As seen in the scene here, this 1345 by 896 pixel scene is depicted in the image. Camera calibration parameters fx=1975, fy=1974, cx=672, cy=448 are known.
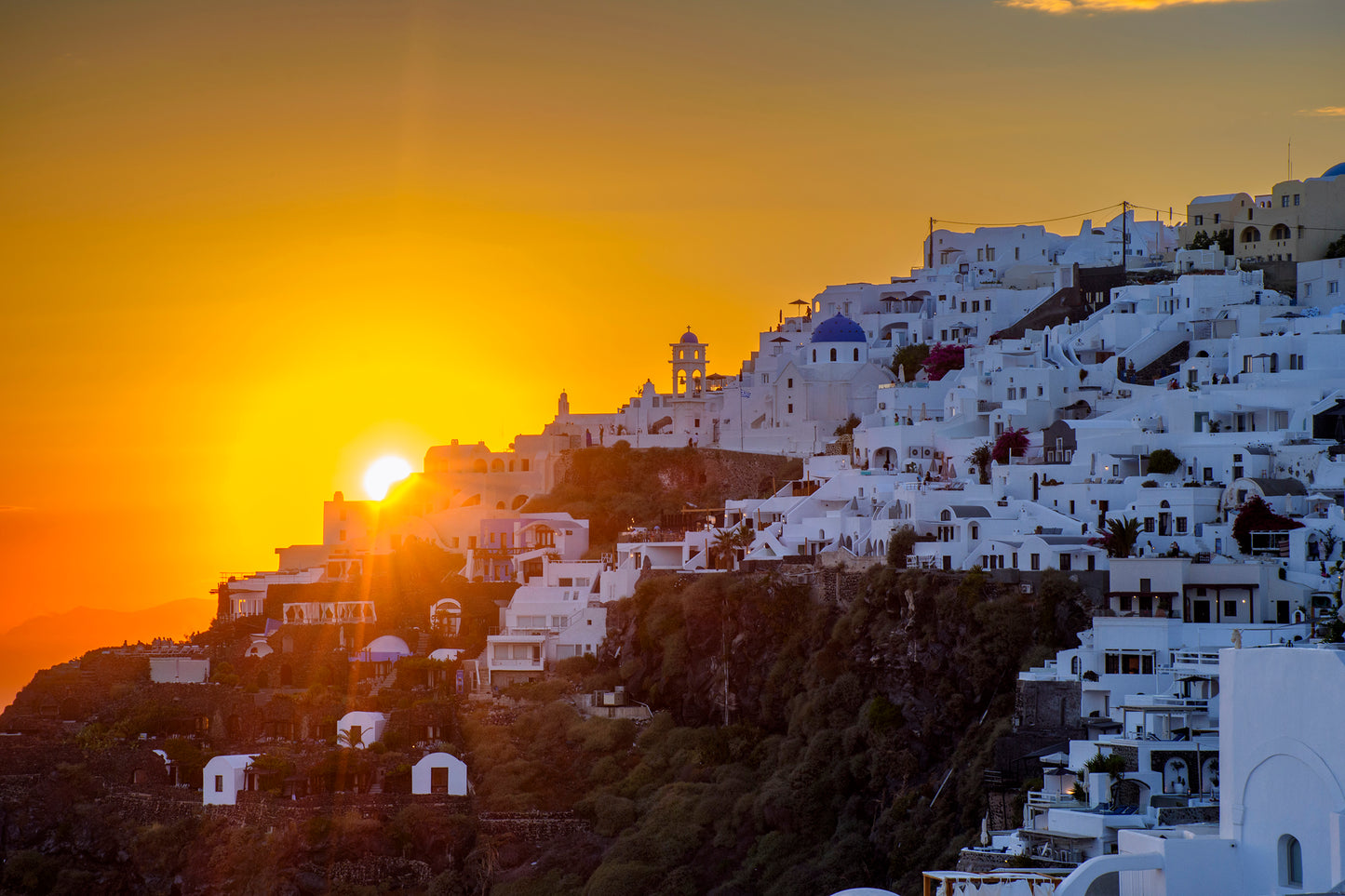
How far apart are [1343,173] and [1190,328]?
10870 millimetres

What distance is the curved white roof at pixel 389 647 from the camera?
66188 mm

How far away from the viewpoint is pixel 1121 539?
45.5 metres

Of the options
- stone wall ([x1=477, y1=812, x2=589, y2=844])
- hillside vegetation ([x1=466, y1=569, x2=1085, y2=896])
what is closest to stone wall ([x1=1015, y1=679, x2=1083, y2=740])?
hillside vegetation ([x1=466, y1=569, x2=1085, y2=896])

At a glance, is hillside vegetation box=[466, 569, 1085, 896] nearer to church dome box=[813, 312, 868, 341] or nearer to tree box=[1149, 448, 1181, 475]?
tree box=[1149, 448, 1181, 475]

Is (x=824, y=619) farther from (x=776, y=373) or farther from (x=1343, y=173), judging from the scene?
(x=1343, y=173)

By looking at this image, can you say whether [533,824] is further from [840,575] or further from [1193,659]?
[1193,659]

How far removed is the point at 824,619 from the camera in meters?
52.8

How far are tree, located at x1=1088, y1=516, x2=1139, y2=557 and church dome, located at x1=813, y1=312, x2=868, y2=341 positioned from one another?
2715 cm

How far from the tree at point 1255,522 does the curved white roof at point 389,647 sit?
99.9 feet

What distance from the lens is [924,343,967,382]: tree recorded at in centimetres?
6712

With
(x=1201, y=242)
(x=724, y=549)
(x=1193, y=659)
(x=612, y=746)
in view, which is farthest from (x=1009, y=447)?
(x=1201, y=242)

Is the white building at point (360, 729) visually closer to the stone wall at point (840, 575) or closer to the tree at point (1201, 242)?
the stone wall at point (840, 575)

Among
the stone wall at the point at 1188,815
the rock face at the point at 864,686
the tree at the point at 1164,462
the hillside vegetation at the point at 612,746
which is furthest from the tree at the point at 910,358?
the stone wall at the point at 1188,815

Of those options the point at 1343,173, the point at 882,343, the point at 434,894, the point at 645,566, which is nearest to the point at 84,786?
the point at 434,894
